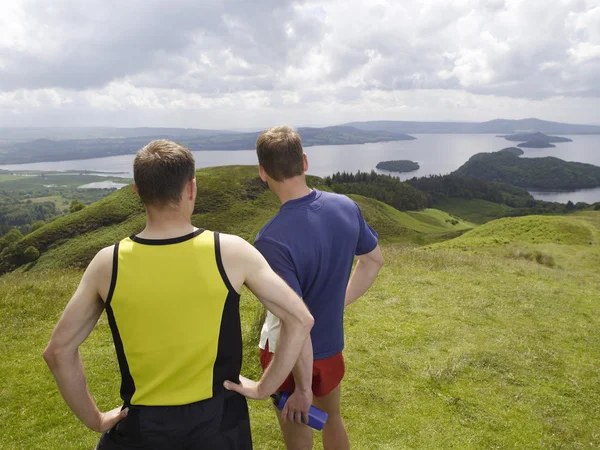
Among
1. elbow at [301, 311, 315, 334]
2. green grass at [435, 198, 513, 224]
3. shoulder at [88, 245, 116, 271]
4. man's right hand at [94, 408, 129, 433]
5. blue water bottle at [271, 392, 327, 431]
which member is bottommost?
green grass at [435, 198, 513, 224]

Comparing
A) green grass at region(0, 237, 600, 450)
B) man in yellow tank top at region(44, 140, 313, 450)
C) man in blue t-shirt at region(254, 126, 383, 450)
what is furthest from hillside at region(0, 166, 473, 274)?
man in yellow tank top at region(44, 140, 313, 450)

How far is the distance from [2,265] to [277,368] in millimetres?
76184

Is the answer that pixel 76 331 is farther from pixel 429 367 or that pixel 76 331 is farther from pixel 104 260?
pixel 429 367

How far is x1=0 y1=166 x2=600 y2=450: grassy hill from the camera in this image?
6293mm

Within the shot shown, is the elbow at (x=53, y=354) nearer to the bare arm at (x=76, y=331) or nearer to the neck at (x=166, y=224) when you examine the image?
the bare arm at (x=76, y=331)

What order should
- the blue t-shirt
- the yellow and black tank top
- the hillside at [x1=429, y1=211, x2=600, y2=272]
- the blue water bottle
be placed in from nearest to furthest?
the yellow and black tank top
the blue t-shirt
the blue water bottle
the hillside at [x1=429, y1=211, x2=600, y2=272]

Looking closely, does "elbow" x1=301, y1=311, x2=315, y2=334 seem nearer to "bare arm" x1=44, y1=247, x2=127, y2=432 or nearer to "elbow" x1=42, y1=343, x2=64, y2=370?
"bare arm" x1=44, y1=247, x2=127, y2=432

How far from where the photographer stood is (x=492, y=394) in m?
7.33

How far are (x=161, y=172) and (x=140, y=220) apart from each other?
228 feet

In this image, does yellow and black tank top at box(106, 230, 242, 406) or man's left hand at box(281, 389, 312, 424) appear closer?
yellow and black tank top at box(106, 230, 242, 406)

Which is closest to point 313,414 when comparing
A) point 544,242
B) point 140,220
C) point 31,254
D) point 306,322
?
point 306,322

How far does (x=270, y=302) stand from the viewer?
2594 millimetres

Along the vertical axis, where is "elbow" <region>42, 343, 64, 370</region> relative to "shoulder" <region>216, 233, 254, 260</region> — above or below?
below

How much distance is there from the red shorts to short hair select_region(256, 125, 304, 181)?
152cm
